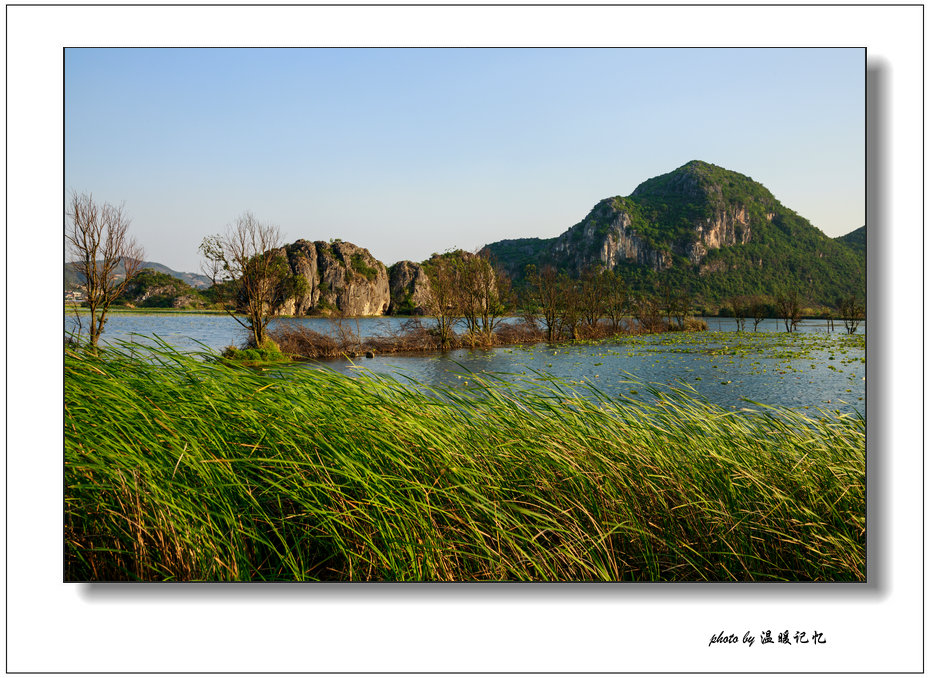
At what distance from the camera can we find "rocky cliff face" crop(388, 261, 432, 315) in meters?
10.3

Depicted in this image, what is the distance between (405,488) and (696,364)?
7.45m

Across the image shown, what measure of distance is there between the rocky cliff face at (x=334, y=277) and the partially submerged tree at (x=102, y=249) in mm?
3312

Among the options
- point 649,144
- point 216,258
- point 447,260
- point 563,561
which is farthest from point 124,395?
point 447,260

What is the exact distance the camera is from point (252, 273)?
20.6ft

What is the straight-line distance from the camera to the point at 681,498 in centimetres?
184

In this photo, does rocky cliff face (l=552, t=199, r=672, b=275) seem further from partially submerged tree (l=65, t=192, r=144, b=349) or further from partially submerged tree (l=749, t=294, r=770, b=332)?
partially submerged tree (l=65, t=192, r=144, b=349)

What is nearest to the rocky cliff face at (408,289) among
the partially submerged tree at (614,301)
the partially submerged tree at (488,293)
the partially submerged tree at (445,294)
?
the partially submerged tree at (445,294)

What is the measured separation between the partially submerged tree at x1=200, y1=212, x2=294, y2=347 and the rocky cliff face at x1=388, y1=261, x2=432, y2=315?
361 centimetres

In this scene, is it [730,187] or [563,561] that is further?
[730,187]

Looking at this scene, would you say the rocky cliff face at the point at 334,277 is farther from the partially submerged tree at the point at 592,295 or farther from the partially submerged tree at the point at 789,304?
the partially submerged tree at the point at 789,304

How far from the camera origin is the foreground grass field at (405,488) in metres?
1.57

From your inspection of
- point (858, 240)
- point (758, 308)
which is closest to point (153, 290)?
point (858, 240)
